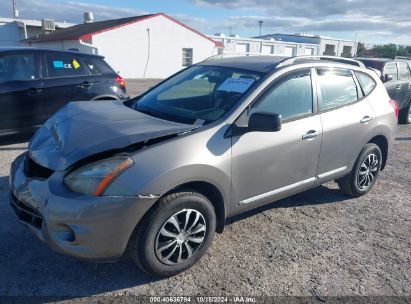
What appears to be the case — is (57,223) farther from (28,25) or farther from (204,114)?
(28,25)

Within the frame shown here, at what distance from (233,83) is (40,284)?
8.08 feet

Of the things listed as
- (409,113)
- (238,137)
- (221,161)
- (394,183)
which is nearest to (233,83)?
(238,137)

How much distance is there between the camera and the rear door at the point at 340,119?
3.87m

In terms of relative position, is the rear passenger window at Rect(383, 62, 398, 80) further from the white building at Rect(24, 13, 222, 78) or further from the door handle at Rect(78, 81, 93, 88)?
the white building at Rect(24, 13, 222, 78)

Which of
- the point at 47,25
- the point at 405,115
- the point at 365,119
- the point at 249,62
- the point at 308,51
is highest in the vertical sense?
the point at 47,25

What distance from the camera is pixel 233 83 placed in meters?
3.53

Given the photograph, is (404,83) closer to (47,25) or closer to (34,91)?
(34,91)

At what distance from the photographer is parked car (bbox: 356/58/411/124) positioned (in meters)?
9.14

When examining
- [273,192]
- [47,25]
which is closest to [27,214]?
[273,192]

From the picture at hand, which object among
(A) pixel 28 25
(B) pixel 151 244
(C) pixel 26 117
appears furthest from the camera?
(A) pixel 28 25

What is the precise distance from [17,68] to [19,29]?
30811mm

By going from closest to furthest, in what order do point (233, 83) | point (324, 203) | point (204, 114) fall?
point (204, 114)
point (233, 83)
point (324, 203)

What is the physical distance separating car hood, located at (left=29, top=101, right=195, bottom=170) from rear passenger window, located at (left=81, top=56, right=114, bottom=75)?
341 centimetres

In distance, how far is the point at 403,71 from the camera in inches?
384
